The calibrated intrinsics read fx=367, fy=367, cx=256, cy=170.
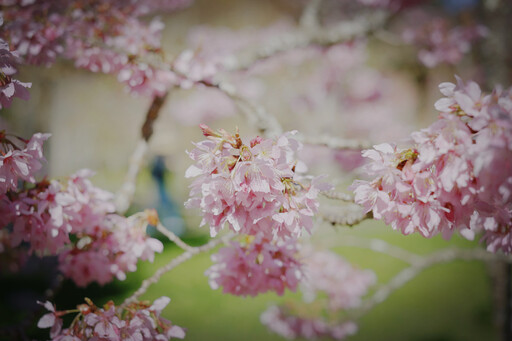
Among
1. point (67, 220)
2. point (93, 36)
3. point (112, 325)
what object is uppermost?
point (93, 36)

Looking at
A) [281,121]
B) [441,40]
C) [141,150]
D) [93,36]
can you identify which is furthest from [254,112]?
[281,121]

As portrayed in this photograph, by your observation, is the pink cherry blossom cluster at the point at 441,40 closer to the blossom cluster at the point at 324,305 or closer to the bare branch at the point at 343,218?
→ the blossom cluster at the point at 324,305

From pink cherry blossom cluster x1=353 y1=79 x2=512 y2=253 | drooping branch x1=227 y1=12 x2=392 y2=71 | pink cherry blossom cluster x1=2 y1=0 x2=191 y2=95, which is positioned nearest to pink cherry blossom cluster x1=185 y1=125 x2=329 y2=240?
pink cherry blossom cluster x1=353 y1=79 x2=512 y2=253

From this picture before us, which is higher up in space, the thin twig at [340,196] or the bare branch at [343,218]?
the thin twig at [340,196]

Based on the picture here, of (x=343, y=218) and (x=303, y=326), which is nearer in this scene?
(x=343, y=218)

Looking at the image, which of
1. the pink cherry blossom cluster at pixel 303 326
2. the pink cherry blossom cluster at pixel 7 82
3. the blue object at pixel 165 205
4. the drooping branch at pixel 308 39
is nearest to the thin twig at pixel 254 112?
the drooping branch at pixel 308 39

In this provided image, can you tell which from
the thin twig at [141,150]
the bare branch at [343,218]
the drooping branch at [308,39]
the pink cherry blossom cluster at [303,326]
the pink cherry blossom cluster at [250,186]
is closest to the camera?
the pink cherry blossom cluster at [250,186]

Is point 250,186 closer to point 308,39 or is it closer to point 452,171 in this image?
point 452,171

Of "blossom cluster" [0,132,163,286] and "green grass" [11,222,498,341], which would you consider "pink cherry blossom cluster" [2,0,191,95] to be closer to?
"blossom cluster" [0,132,163,286]
